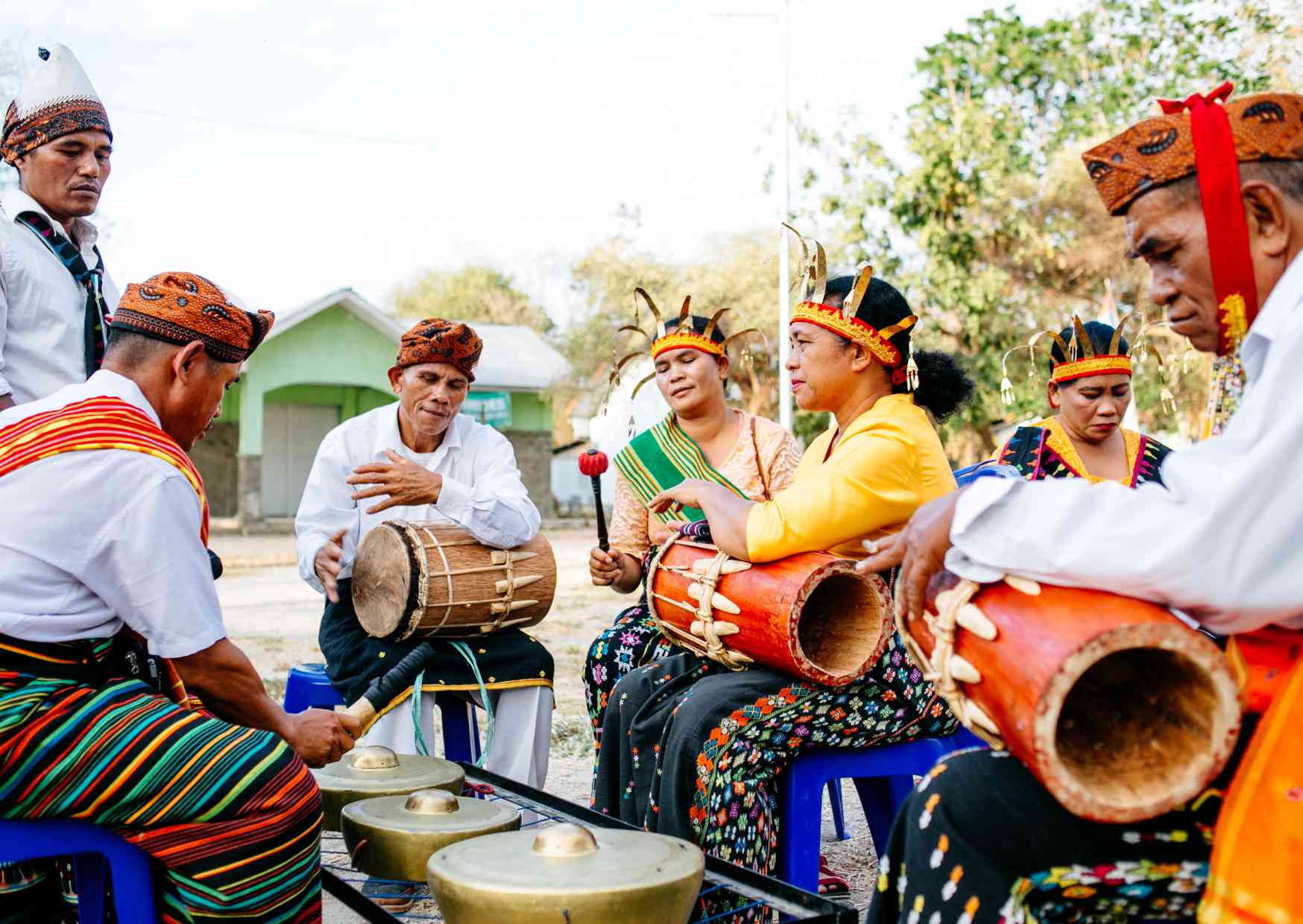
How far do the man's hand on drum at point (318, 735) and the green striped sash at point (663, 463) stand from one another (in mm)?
1682

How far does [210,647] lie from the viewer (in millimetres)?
2502

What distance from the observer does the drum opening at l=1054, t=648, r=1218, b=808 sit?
161cm

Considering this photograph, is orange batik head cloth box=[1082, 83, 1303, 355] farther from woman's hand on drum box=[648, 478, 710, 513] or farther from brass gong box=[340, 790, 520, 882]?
brass gong box=[340, 790, 520, 882]

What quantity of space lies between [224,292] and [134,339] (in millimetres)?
239

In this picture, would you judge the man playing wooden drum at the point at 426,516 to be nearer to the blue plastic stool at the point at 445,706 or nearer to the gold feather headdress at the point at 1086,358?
the blue plastic stool at the point at 445,706

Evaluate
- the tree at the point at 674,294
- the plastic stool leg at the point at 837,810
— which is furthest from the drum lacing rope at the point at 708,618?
the tree at the point at 674,294

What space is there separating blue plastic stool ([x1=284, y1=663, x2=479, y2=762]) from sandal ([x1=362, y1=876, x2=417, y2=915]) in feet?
4.80

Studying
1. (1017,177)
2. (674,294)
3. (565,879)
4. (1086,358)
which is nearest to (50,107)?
(565,879)

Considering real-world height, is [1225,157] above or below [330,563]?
above

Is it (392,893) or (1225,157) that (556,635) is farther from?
(1225,157)

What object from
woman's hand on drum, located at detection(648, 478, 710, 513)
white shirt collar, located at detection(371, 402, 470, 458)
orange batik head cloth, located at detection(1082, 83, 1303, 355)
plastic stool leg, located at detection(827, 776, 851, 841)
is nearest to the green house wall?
white shirt collar, located at detection(371, 402, 470, 458)

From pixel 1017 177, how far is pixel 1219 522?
20.3 metres

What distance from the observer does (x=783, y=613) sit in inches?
118

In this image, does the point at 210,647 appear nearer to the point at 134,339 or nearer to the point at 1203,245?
the point at 134,339
